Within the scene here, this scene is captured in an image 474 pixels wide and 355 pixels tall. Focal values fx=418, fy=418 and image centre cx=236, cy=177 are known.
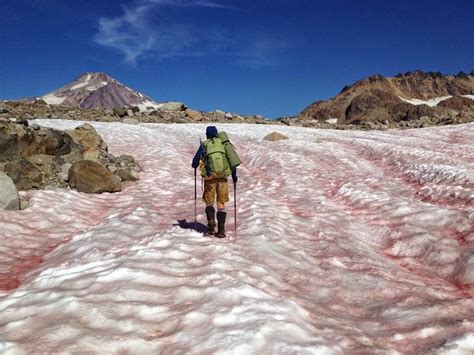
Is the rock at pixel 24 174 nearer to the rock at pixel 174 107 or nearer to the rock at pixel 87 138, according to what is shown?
the rock at pixel 87 138

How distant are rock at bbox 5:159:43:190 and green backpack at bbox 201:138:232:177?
8.71 m

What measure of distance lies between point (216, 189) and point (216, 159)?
2.81 ft

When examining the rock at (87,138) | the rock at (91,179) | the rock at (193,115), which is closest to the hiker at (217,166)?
the rock at (91,179)

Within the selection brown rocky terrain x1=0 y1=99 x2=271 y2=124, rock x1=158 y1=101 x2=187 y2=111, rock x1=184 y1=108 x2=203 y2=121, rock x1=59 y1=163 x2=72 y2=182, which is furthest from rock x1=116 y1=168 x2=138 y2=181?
rock x1=158 y1=101 x2=187 y2=111

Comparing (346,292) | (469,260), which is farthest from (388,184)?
(346,292)

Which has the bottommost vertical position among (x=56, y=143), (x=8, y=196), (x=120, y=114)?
(x=8, y=196)

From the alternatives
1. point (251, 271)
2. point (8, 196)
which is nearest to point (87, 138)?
point (8, 196)

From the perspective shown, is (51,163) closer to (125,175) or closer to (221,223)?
(125,175)

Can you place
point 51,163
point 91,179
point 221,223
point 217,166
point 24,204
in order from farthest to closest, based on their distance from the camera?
point 51,163
point 91,179
point 24,204
point 221,223
point 217,166

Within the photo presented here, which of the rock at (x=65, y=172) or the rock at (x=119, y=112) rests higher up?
the rock at (x=119, y=112)

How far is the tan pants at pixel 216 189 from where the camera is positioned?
11203 mm

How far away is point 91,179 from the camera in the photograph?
17.7 meters

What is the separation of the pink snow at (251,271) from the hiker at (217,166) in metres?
0.87

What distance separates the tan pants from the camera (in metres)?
11.2
